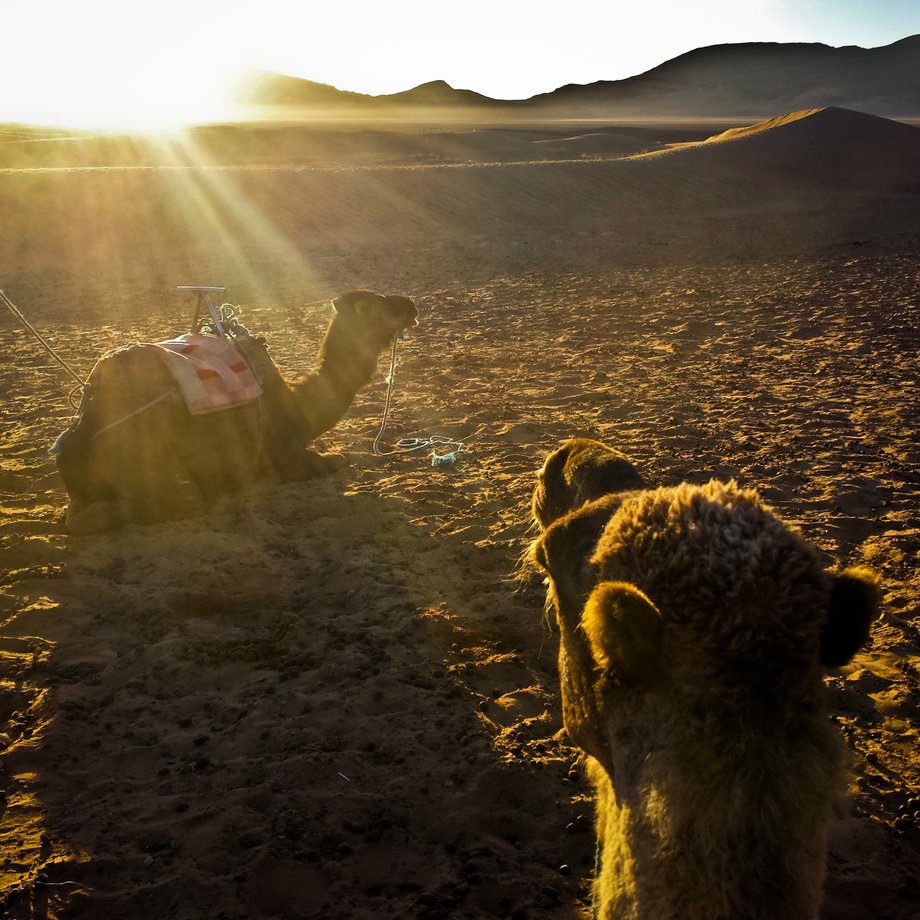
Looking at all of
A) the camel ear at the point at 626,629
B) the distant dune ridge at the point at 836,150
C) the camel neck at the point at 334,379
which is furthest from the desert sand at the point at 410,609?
the distant dune ridge at the point at 836,150

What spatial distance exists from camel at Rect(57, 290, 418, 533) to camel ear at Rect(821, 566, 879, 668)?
503 centimetres

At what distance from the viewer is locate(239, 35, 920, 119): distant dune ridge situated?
11394 cm

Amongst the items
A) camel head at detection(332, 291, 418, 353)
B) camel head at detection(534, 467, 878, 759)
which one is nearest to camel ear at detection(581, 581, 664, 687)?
camel head at detection(534, 467, 878, 759)

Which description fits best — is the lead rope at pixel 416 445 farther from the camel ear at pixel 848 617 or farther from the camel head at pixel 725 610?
the camel ear at pixel 848 617

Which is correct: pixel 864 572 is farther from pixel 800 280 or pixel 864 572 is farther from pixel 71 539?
pixel 800 280

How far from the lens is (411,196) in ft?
76.4

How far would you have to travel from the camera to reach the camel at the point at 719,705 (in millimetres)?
1679

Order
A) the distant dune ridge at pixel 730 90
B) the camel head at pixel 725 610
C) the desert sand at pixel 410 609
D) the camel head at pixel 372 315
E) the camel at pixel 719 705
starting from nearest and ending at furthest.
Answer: the camel at pixel 719 705 < the camel head at pixel 725 610 < the desert sand at pixel 410 609 < the camel head at pixel 372 315 < the distant dune ridge at pixel 730 90

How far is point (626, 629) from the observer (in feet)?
6.01

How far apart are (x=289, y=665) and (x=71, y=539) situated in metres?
2.39

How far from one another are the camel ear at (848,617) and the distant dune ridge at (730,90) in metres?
111

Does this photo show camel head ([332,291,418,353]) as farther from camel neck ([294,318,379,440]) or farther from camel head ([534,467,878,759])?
camel head ([534,467,878,759])

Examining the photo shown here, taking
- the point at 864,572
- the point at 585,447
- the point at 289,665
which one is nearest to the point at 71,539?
the point at 289,665

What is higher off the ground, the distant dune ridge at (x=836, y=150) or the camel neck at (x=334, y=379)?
the distant dune ridge at (x=836, y=150)
